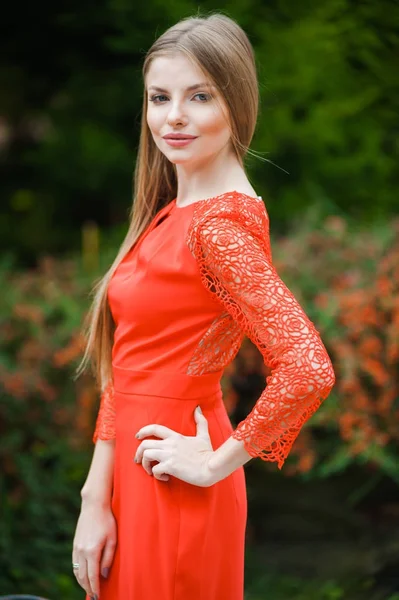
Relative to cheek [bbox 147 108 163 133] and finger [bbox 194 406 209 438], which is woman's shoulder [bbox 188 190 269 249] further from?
finger [bbox 194 406 209 438]

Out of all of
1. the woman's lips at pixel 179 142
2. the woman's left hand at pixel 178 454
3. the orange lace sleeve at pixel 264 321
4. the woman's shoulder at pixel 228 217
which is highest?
the woman's lips at pixel 179 142

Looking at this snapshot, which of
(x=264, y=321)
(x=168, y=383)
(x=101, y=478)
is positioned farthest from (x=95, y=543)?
(x=264, y=321)

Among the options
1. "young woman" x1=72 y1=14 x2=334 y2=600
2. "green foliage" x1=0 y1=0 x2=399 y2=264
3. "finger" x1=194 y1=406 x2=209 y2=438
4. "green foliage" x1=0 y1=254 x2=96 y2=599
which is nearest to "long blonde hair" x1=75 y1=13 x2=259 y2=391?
"young woman" x1=72 y1=14 x2=334 y2=600

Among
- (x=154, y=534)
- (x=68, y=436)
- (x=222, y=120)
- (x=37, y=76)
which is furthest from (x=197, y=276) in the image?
(x=37, y=76)

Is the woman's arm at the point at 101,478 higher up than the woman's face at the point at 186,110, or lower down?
lower down

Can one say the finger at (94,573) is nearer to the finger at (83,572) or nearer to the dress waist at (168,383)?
the finger at (83,572)

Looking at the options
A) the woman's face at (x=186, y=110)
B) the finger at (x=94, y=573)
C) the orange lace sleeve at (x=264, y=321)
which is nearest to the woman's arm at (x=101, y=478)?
the finger at (x=94, y=573)

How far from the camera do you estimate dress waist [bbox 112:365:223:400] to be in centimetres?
170

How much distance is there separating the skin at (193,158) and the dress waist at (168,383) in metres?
0.05

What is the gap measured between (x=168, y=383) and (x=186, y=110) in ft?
1.84

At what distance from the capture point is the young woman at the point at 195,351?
1.58m

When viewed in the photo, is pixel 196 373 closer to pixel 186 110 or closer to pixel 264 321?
pixel 264 321

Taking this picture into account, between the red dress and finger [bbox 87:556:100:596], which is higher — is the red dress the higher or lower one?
the higher one

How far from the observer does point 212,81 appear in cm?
167
